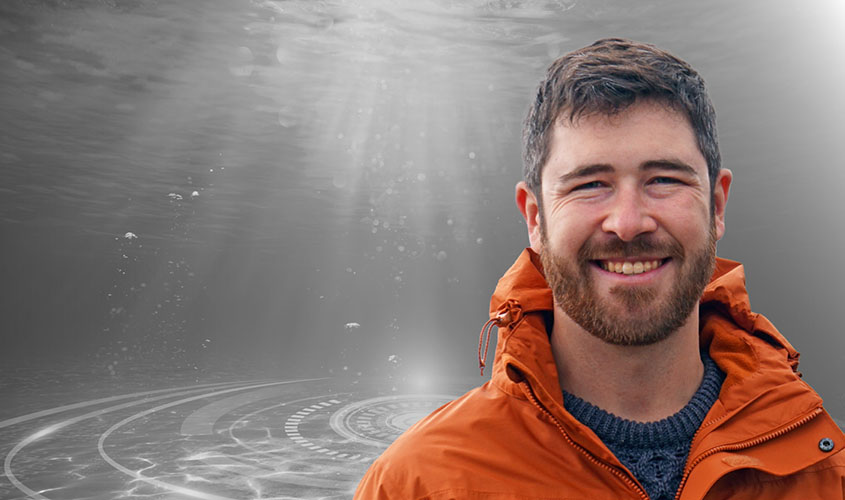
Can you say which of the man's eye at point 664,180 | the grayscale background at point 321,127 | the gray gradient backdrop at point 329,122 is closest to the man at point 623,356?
the man's eye at point 664,180

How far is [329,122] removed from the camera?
28969mm

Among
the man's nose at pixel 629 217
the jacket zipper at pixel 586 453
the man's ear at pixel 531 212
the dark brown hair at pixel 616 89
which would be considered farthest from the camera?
the man's ear at pixel 531 212

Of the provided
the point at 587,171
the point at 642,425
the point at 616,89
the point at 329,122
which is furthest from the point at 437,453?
the point at 329,122

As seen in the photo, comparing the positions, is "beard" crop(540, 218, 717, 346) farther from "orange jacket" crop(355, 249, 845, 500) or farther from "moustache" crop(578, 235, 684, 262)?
"orange jacket" crop(355, 249, 845, 500)

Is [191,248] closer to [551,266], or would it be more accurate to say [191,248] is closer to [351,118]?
[351,118]

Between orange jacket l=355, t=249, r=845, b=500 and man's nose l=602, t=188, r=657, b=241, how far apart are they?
509 mm

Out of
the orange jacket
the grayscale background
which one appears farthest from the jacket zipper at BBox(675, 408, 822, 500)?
the grayscale background

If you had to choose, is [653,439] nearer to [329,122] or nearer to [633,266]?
[633,266]

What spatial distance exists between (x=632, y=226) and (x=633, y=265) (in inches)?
5.1

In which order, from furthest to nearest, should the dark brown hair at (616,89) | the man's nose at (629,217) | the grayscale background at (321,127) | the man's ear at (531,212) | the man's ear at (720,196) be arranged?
the grayscale background at (321,127), the man's ear at (531,212), the man's ear at (720,196), the dark brown hair at (616,89), the man's nose at (629,217)

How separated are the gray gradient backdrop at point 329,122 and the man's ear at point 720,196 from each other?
18.9 meters

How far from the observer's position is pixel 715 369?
7.28 ft

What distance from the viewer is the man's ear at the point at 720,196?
2098mm

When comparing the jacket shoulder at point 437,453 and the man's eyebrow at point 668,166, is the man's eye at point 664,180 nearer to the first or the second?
the man's eyebrow at point 668,166
